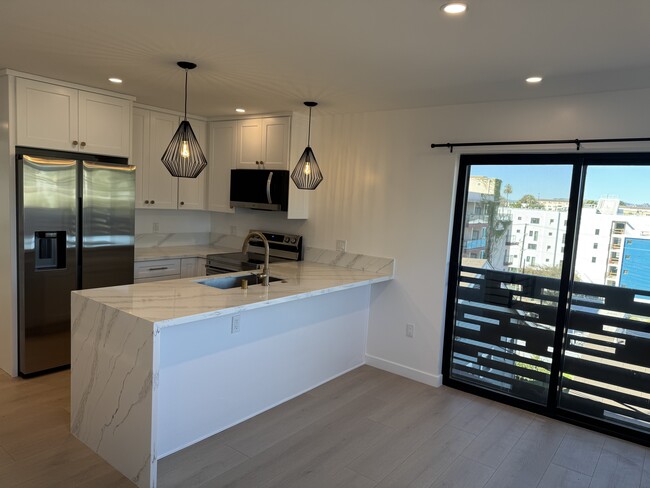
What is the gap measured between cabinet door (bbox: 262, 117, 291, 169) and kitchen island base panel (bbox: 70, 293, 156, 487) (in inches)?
94.4

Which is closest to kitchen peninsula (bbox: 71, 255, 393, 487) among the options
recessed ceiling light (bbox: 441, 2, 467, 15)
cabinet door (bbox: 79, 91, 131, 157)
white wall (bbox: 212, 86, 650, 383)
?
white wall (bbox: 212, 86, 650, 383)

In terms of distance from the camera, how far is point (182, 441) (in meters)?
2.80

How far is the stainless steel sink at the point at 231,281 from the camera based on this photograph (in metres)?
3.34

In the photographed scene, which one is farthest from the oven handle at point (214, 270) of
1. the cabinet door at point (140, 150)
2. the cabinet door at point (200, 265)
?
the cabinet door at point (140, 150)

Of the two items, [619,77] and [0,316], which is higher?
[619,77]

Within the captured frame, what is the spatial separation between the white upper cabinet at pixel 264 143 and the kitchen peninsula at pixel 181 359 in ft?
4.42

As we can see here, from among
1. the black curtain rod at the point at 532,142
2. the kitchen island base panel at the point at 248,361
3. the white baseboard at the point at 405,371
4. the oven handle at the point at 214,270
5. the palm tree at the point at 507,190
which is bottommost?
the white baseboard at the point at 405,371

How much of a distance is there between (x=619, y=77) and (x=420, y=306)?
7.36 feet

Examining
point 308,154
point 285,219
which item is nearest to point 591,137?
point 308,154

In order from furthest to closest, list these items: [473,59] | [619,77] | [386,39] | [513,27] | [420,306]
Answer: [420,306]
[619,77]
[473,59]
[386,39]
[513,27]

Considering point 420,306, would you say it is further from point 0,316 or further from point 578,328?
point 0,316

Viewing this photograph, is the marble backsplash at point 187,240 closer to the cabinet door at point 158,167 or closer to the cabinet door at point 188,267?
the cabinet door at point 158,167

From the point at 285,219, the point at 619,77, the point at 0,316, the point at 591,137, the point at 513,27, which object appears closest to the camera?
the point at 513,27

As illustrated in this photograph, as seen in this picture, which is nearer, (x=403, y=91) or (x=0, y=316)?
(x=403, y=91)
